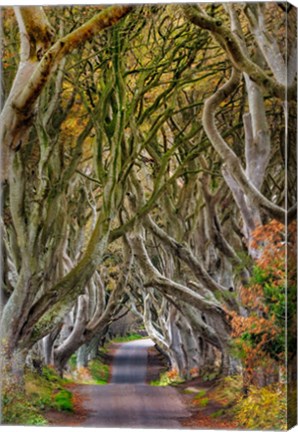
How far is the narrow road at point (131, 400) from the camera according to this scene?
28.9 ft

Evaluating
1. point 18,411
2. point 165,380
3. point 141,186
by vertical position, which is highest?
point 141,186

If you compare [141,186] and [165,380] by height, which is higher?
[141,186]

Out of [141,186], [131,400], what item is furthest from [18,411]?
[141,186]

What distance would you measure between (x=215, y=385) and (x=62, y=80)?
3530 millimetres

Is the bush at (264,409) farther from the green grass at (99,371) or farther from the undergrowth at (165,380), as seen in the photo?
the green grass at (99,371)

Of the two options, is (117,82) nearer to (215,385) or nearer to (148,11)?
(148,11)

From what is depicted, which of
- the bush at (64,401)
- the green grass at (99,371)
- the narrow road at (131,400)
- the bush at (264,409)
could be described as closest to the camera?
the bush at (264,409)

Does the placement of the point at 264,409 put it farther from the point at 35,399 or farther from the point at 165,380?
the point at 35,399

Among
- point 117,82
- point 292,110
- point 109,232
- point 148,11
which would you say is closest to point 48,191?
point 109,232

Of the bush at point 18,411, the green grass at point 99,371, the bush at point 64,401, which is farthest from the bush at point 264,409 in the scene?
the bush at point 18,411

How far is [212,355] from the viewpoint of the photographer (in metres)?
8.98

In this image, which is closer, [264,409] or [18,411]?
[264,409]

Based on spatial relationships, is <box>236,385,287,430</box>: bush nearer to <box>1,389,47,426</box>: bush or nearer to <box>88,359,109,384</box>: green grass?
<box>88,359,109,384</box>: green grass

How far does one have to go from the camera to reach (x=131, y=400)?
8938 mm
